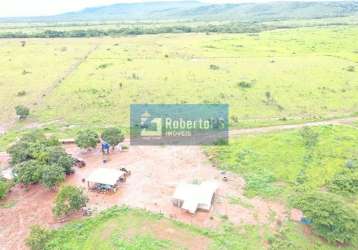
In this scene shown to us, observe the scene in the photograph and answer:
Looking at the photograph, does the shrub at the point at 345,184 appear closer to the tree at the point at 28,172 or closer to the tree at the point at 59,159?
the tree at the point at 59,159

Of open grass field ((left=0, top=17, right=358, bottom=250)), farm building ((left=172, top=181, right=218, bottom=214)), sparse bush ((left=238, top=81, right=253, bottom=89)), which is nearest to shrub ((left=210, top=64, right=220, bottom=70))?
open grass field ((left=0, top=17, right=358, bottom=250))

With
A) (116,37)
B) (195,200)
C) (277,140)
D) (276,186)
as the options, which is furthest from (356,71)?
(116,37)

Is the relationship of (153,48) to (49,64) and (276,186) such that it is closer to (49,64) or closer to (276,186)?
(49,64)

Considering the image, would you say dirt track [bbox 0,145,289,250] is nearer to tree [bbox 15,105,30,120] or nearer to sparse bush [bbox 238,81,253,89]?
tree [bbox 15,105,30,120]

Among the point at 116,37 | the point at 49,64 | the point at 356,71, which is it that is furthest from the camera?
the point at 116,37

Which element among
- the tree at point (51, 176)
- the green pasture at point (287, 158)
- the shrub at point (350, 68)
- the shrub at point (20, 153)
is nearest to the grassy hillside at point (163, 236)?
the tree at point (51, 176)

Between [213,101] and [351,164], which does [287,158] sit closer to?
[351,164]

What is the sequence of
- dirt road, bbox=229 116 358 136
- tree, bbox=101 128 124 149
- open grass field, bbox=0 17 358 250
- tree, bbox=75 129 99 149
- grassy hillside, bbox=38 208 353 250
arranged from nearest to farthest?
1. grassy hillside, bbox=38 208 353 250
2. open grass field, bbox=0 17 358 250
3. tree, bbox=75 129 99 149
4. tree, bbox=101 128 124 149
5. dirt road, bbox=229 116 358 136
